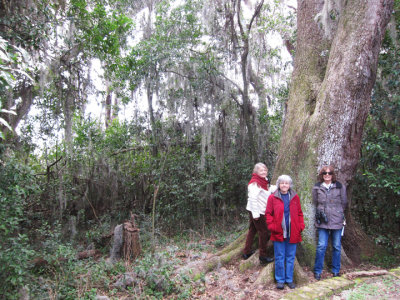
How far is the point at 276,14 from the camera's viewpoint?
9.12 meters

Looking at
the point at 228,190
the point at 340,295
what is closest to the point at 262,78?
the point at 228,190

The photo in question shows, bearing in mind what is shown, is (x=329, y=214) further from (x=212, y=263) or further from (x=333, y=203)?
(x=212, y=263)

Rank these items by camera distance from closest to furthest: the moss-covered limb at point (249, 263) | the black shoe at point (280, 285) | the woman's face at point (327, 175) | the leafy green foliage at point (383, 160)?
the black shoe at point (280, 285)
the woman's face at point (327, 175)
the moss-covered limb at point (249, 263)
the leafy green foliage at point (383, 160)

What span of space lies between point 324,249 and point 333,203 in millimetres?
631

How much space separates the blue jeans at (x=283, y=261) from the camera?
377 cm

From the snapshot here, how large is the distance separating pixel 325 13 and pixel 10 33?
5388 mm

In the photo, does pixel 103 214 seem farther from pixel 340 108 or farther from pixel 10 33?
pixel 340 108

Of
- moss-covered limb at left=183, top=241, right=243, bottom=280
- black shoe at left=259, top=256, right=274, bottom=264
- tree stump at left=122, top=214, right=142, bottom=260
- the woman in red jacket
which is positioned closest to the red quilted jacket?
the woman in red jacket

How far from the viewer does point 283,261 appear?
3.79m

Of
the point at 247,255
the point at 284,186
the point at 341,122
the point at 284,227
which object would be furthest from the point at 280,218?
the point at 341,122

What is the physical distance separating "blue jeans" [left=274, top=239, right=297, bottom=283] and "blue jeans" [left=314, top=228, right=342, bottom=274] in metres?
0.40

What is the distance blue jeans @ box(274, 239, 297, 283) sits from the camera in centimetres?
377

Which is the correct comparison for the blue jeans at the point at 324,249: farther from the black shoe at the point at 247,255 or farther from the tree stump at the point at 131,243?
the tree stump at the point at 131,243

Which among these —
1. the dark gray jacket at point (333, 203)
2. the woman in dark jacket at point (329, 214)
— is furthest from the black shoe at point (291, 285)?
the dark gray jacket at point (333, 203)
